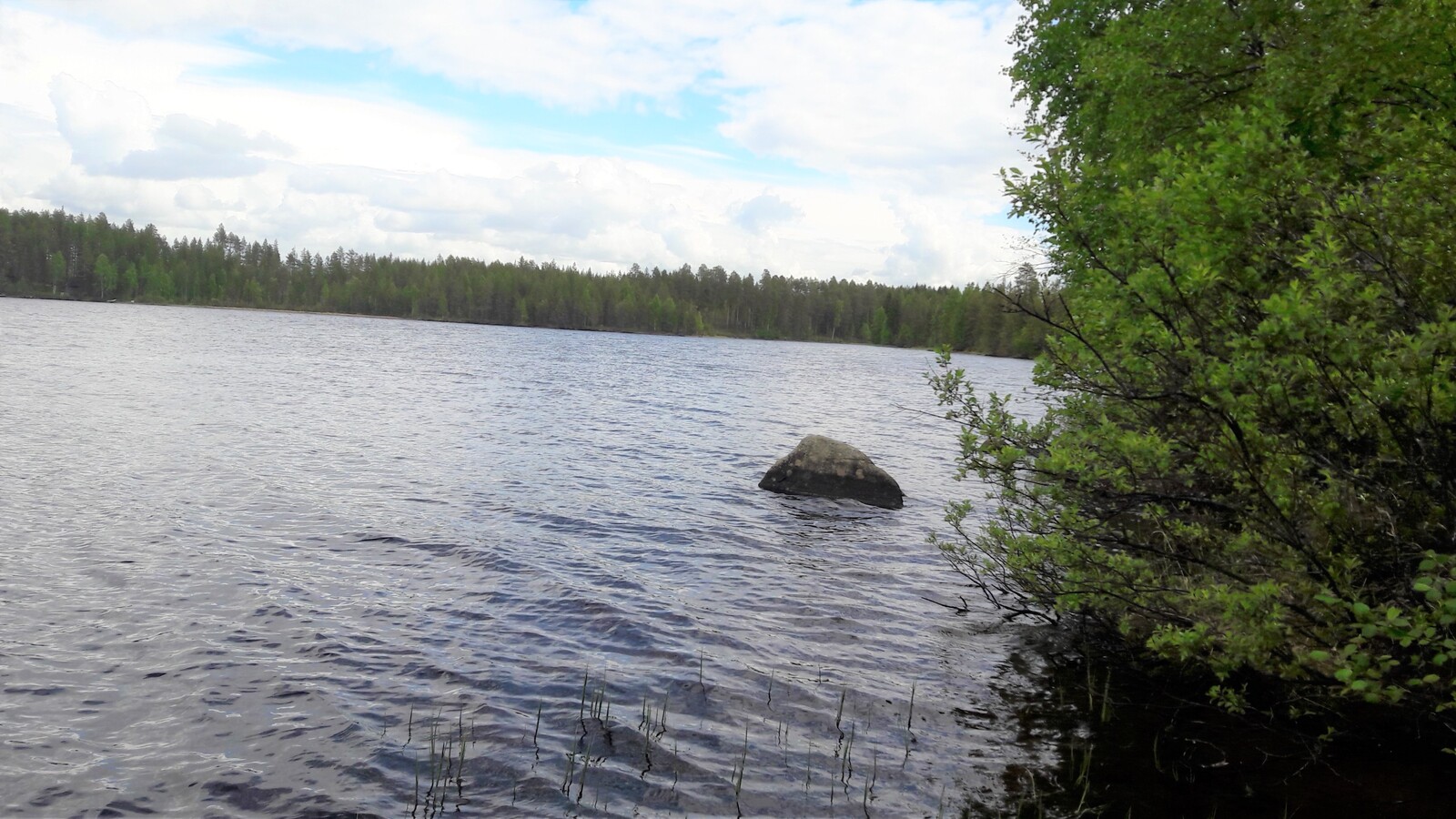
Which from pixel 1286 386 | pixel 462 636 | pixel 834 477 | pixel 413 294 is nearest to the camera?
pixel 1286 386

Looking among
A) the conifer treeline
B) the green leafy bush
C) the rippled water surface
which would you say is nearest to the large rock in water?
the rippled water surface

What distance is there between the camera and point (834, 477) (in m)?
20.3

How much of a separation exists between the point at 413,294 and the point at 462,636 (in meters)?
184

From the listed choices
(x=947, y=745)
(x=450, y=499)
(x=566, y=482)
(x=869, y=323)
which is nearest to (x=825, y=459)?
(x=566, y=482)

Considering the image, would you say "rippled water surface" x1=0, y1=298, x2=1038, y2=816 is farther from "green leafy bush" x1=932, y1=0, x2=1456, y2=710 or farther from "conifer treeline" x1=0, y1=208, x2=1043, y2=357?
"conifer treeline" x1=0, y1=208, x2=1043, y2=357

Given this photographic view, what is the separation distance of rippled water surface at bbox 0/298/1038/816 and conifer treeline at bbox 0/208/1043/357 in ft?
437

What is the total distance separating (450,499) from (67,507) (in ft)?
21.0

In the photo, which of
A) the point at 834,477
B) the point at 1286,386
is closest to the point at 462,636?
the point at 1286,386

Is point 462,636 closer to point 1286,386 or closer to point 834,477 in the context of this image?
point 1286,386

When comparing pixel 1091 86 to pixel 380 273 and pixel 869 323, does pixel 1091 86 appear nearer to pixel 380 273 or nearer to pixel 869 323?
pixel 869 323

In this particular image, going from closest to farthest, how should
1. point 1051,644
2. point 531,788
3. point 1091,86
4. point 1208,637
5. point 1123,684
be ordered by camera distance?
1. point 1208,637
2. point 531,788
3. point 1123,684
4. point 1051,644
5. point 1091,86

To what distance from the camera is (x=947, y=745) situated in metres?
8.17

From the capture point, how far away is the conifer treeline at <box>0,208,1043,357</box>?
15812 centimetres

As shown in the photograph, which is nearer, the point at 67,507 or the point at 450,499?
the point at 67,507
